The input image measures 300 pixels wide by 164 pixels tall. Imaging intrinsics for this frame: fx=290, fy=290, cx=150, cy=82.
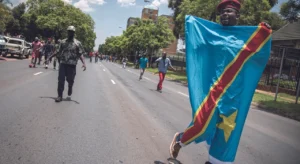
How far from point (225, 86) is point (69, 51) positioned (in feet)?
19.1

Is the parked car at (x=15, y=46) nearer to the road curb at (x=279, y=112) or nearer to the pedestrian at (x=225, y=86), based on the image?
the road curb at (x=279, y=112)

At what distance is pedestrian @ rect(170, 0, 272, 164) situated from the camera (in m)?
2.90

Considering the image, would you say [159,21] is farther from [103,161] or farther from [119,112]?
[103,161]

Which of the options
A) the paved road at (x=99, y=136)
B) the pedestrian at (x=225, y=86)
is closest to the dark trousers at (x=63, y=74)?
the paved road at (x=99, y=136)

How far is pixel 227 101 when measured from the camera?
2.91 meters

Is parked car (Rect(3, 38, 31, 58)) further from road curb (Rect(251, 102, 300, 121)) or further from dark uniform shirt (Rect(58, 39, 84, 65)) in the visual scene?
road curb (Rect(251, 102, 300, 121))

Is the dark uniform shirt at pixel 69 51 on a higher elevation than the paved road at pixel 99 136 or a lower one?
higher

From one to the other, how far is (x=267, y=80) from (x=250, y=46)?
21851mm

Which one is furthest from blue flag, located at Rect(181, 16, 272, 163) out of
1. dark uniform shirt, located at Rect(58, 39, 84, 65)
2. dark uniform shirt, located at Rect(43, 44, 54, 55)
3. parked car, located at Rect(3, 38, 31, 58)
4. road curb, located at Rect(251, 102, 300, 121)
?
parked car, located at Rect(3, 38, 31, 58)

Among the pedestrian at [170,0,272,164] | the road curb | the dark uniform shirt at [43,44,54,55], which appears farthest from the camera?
the dark uniform shirt at [43,44,54,55]

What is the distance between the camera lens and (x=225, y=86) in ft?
9.63

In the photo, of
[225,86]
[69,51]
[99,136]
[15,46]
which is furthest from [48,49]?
[225,86]

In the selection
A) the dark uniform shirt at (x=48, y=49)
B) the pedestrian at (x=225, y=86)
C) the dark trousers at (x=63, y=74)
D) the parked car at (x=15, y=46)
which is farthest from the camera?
the parked car at (x=15, y=46)

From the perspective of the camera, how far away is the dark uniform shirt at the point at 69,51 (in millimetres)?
7840
